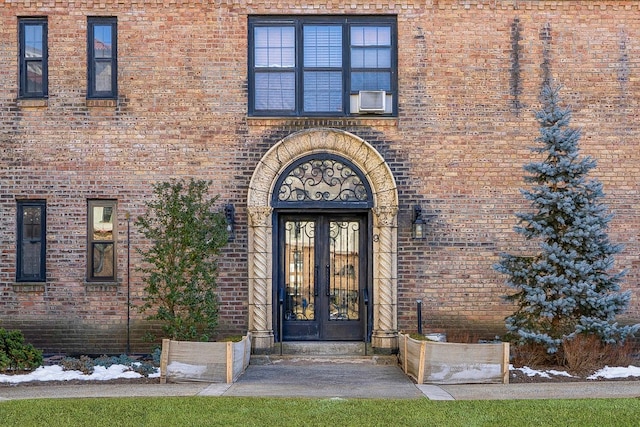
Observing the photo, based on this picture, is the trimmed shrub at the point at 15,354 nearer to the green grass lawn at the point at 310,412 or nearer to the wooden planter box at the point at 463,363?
the green grass lawn at the point at 310,412

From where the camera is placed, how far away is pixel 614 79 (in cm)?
1527

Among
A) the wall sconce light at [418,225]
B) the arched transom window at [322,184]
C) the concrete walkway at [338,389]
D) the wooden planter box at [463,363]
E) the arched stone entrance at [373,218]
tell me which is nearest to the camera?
the concrete walkway at [338,389]

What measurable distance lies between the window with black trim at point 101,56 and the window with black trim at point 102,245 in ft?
6.56

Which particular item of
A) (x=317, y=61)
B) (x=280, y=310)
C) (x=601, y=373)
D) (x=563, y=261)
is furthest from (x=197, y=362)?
(x=601, y=373)

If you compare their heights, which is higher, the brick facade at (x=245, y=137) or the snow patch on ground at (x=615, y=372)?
the brick facade at (x=245, y=137)

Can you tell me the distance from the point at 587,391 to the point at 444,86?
6.13 m

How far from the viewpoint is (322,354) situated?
14914 mm

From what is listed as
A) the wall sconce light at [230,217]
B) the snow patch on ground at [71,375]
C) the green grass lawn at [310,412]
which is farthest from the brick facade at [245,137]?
the green grass lawn at [310,412]

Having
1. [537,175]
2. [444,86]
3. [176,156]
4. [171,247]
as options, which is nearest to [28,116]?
[176,156]

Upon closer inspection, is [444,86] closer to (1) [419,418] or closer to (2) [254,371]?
(2) [254,371]

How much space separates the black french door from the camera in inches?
603

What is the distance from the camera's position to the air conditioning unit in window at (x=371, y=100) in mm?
14977

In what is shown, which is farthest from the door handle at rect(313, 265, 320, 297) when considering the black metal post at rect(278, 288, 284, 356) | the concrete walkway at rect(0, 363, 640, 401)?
the concrete walkway at rect(0, 363, 640, 401)

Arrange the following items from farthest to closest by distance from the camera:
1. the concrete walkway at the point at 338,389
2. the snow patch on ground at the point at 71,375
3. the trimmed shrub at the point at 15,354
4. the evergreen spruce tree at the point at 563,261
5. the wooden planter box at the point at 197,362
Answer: the evergreen spruce tree at the point at 563,261 < the trimmed shrub at the point at 15,354 < the snow patch on ground at the point at 71,375 < the wooden planter box at the point at 197,362 < the concrete walkway at the point at 338,389
